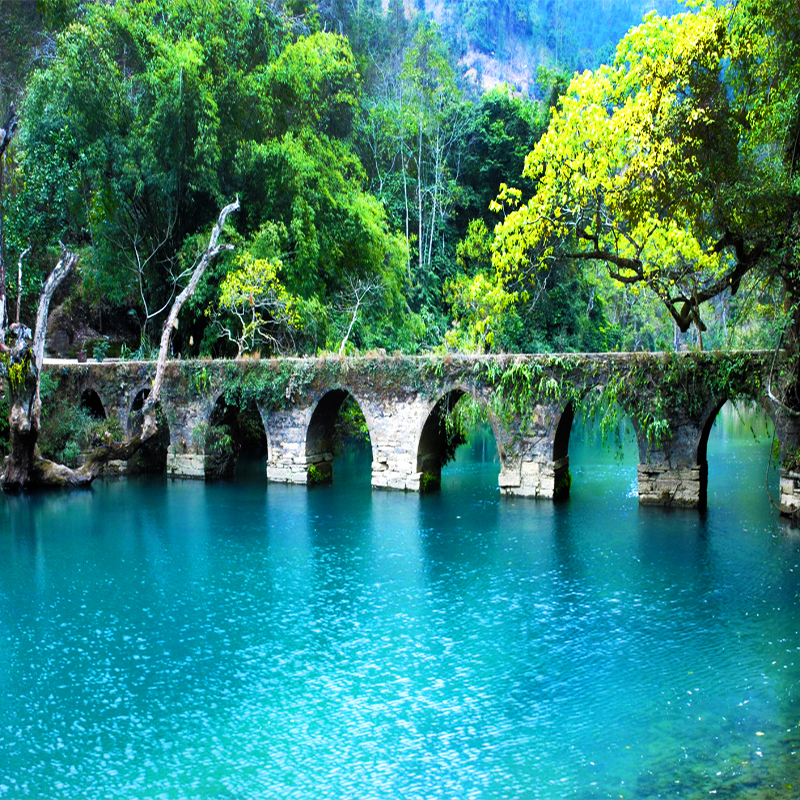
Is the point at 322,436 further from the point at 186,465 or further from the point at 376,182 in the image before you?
the point at 376,182

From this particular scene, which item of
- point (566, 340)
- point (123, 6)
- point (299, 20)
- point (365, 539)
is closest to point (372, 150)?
point (299, 20)

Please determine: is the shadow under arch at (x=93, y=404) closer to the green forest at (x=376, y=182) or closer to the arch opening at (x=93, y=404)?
the arch opening at (x=93, y=404)

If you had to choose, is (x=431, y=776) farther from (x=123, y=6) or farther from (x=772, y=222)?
(x=123, y=6)

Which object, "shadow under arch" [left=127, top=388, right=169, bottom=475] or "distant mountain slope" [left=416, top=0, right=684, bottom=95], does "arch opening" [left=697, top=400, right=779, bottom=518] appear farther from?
"distant mountain slope" [left=416, top=0, right=684, bottom=95]

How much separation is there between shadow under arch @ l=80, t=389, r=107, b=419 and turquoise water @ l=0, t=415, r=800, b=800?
6.93m

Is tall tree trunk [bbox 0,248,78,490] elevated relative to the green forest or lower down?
lower down

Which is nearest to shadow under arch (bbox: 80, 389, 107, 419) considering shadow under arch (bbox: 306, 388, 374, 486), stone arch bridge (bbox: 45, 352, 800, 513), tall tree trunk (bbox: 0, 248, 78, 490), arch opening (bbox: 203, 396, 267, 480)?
stone arch bridge (bbox: 45, 352, 800, 513)

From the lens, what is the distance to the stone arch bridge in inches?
630

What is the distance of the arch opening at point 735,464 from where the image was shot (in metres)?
16.3

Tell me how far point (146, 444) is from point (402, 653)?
15.0 m

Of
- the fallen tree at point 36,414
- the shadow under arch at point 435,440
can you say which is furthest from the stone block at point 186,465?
the shadow under arch at point 435,440

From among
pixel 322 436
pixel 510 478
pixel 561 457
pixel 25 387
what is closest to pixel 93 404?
pixel 25 387

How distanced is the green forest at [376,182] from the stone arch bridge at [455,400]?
0.88 meters

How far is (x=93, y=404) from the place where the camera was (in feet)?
80.7
